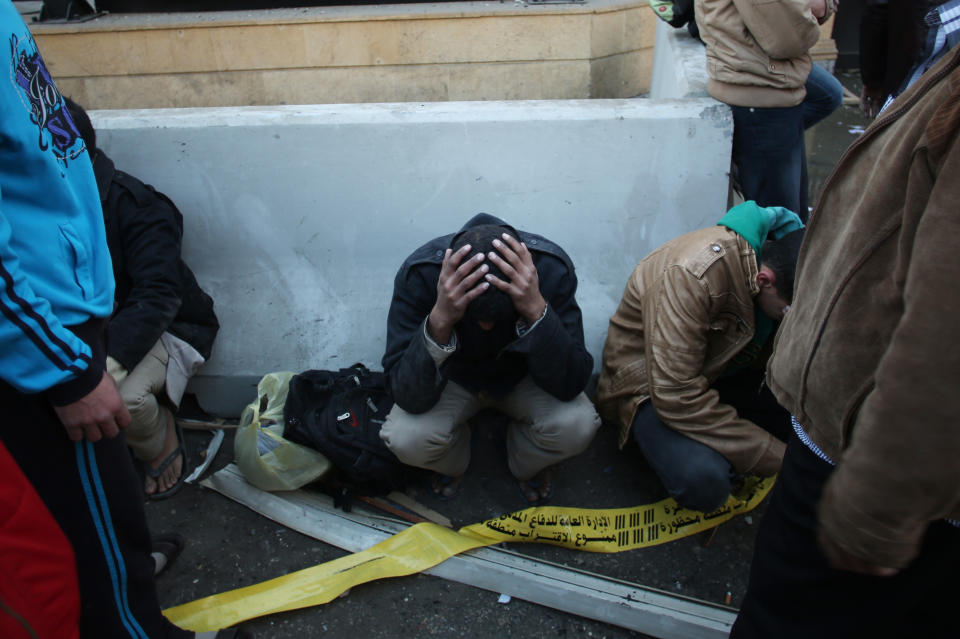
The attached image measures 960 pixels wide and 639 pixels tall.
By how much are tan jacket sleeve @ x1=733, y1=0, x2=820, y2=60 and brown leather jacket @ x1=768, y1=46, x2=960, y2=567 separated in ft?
6.94

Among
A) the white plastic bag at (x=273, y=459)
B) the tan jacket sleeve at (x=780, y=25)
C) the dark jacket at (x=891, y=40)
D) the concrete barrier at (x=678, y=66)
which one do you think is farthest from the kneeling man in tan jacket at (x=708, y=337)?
the dark jacket at (x=891, y=40)

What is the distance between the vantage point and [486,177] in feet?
9.98

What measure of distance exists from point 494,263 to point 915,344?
4.36ft

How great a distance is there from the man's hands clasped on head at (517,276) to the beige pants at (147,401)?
144 centimetres

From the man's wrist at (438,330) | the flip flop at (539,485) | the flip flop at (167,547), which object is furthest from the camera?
Result: the flip flop at (539,485)

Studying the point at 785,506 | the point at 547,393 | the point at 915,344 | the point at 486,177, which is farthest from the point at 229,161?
the point at 915,344

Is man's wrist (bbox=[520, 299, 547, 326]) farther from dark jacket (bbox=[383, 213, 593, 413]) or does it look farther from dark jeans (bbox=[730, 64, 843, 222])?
dark jeans (bbox=[730, 64, 843, 222])

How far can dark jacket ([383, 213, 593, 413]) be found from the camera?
90.7 inches

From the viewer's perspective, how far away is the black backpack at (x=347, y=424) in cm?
259

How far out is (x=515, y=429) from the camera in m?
2.67

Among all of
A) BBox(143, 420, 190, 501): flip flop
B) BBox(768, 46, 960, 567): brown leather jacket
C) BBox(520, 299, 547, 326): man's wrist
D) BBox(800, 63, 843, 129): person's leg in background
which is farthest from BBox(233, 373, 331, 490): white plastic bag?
BBox(800, 63, 843, 129): person's leg in background

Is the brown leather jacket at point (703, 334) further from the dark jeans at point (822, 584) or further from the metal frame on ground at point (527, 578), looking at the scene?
the dark jeans at point (822, 584)

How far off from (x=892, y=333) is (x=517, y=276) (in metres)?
1.18

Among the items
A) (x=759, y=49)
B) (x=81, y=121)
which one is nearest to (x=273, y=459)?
(x=81, y=121)
